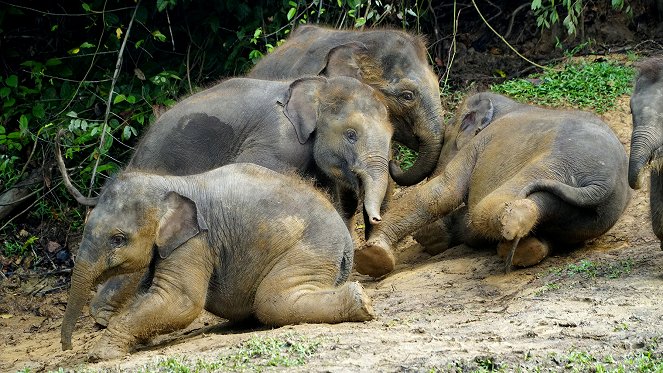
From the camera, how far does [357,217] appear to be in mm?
9992

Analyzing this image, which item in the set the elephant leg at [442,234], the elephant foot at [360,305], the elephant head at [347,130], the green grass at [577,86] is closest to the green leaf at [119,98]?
the elephant head at [347,130]

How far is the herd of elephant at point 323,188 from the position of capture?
20.3ft

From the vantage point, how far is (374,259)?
7570mm

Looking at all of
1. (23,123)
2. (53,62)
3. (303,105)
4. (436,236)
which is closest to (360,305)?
(303,105)

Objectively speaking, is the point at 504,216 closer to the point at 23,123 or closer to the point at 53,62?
the point at 23,123

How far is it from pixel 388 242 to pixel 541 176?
1216mm

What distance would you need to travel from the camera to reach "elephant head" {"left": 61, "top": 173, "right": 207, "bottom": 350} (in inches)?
241

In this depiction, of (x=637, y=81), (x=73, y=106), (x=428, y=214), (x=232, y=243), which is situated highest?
(x=637, y=81)

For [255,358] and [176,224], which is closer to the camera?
[255,358]

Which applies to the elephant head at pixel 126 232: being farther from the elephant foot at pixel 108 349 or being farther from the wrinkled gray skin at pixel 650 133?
the wrinkled gray skin at pixel 650 133

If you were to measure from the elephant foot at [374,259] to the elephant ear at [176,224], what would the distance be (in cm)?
152

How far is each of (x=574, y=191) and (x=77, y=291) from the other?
2.94 m

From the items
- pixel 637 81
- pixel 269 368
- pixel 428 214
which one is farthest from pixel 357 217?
pixel 269 368

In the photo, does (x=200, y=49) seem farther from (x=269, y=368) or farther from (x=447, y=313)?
(x=269, y=368)
